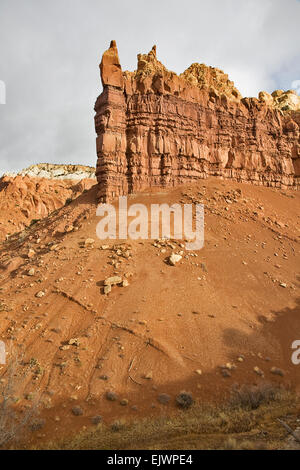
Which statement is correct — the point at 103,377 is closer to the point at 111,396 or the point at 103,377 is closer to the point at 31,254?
the point at 111,396

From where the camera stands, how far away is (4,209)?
137 feet

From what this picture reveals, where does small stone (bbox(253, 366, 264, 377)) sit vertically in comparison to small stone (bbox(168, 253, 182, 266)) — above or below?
below

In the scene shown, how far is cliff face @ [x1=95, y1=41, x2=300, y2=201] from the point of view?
2008 centimetres

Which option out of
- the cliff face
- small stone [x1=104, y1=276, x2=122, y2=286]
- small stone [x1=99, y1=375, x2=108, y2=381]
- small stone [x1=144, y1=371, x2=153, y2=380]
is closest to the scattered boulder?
small stone [x1=144, y1=371, x2=153, y2=380]

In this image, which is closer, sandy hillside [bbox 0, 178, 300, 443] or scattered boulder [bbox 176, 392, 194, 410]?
scattered boulder [bbox 176, 392, 194, 410]

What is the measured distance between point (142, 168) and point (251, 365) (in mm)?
15481

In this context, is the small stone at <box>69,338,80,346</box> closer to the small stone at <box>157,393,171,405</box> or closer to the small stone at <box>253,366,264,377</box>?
the small stone at <box>157,393,171,405</box>

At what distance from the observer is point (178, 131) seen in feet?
73.2

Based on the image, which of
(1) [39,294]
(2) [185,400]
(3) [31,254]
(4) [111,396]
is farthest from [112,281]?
(3) [31,254]

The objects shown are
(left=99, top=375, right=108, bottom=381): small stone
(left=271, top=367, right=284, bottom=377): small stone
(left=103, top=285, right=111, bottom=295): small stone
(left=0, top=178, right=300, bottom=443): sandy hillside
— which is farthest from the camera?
(left=103, top=285, right=111, bottom=295): small stone

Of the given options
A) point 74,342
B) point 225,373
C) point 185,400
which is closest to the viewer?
point 185,400

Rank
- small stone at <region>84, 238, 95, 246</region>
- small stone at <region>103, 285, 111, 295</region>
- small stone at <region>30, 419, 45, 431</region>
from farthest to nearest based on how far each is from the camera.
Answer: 1. small stone at <region>84, 238, 95, 246</region>
2. small stone at <region>103, 285, 111, 295</region>
3. small stone at <region>30, 419, 45, 431</region>
